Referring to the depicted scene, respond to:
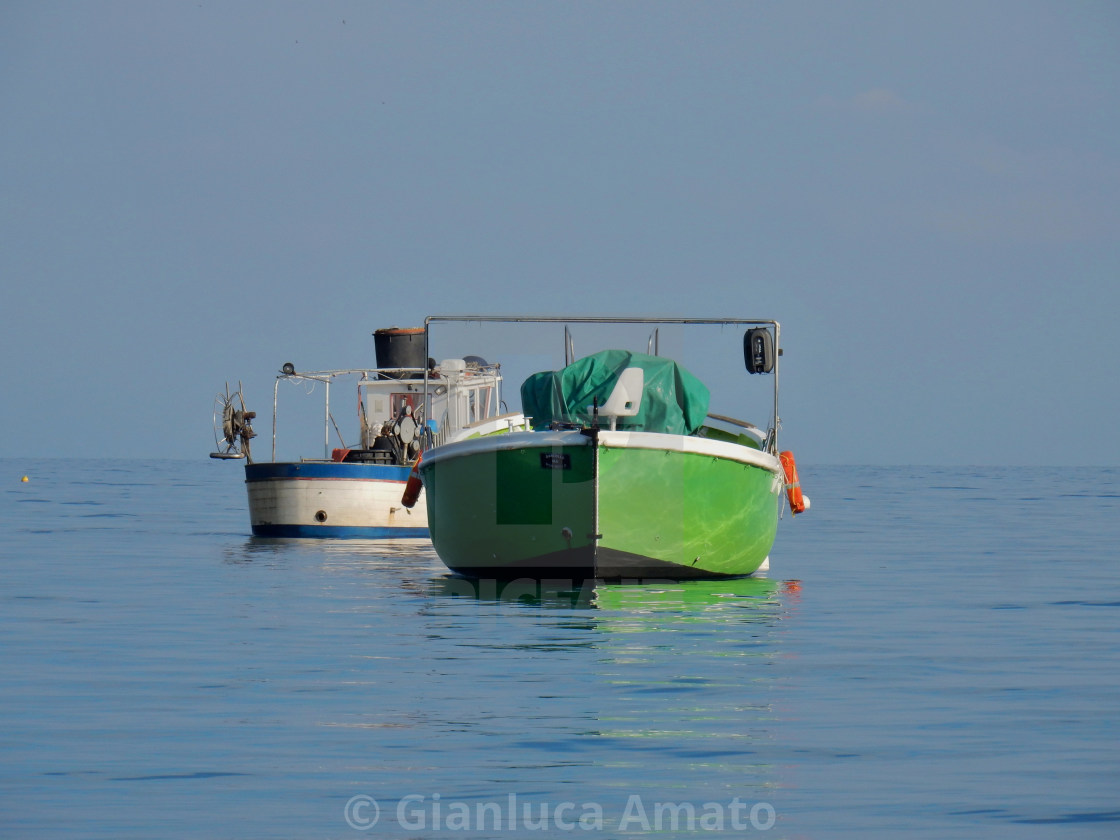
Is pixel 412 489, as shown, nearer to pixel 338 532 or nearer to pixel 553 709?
pixel 338 532

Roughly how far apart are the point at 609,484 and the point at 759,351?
2.71 m

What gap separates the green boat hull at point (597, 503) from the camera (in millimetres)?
18125

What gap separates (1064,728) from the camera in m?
10.5

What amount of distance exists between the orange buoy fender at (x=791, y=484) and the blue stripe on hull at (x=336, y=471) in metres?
10.5

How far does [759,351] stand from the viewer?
19281mm

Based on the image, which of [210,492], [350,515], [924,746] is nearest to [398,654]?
[924,746]

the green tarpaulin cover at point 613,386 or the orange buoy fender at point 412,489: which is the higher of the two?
the green tarpaulin cover at point 613,386

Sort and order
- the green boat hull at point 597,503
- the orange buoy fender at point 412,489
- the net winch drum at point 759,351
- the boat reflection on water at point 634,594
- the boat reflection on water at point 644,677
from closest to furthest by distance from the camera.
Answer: the boat reflection on water at point 644,677, the boat reflection on water at point 634,594, the green boat hull at point 597,503, the net winch drum at point 759,351, the orange buoy fender at point 412,489

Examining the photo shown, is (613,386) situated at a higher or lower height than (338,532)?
higher

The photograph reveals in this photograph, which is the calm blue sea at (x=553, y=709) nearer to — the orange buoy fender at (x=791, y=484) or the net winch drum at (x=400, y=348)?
the orange buoy fender at (x=791, y=484)

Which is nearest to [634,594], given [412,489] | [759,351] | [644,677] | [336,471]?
[759,351]

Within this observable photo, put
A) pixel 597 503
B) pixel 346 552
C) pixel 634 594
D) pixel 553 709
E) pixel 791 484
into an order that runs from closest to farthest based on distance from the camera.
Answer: pixel 553 709 < pixel 597 503 < pixel 634 594 < pixel 791 484 < pixel 346 552

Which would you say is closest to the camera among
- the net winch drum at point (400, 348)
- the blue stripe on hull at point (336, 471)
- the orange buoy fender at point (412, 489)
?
the orange buoy fender at point (412, 489)

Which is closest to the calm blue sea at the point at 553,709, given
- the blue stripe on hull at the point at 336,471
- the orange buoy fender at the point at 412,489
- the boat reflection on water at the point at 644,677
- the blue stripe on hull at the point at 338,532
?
the boat reflection on water at the point at 644,677
